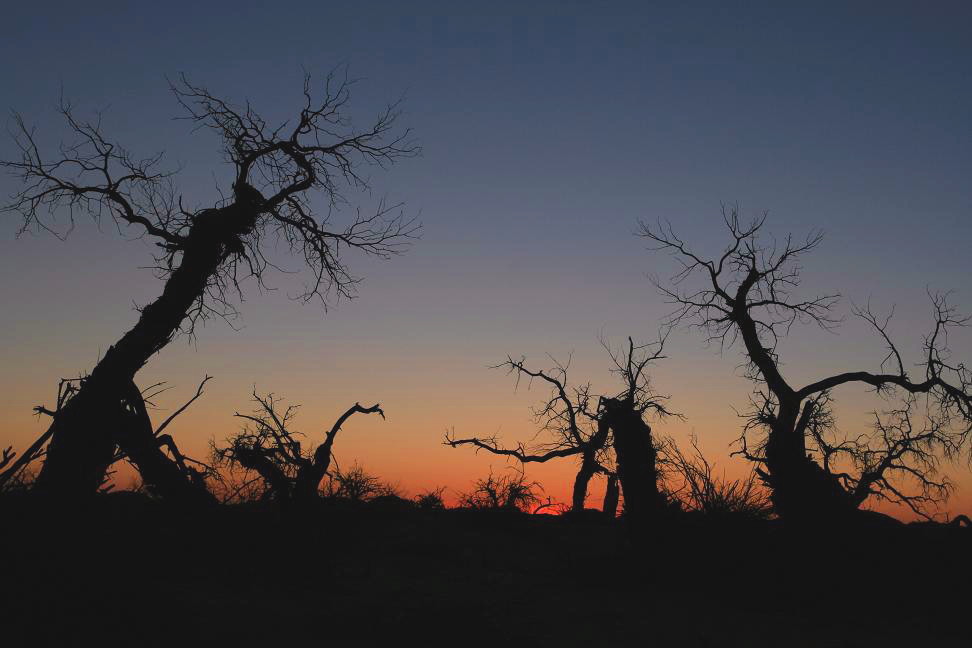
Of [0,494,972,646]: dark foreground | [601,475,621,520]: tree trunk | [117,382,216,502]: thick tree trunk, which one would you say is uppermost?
[601,475,621,520]: tree trunk

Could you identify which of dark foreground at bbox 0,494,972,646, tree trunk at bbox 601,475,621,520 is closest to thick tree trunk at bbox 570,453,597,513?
tree trunk at bbox 601,475,621,520

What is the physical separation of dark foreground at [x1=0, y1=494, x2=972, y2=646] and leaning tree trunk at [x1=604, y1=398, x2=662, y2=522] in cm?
39

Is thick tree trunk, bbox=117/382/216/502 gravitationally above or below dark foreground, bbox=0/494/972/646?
above

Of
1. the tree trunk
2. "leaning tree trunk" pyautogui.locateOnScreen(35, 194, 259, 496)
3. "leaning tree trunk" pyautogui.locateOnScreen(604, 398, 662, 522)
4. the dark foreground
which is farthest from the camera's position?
the tree trunk

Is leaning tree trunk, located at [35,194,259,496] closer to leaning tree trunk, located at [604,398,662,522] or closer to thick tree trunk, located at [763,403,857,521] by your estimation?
leaning tree trunk, located at [604,398,662,522]

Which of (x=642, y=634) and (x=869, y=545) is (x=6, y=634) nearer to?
(x=642, y=634)

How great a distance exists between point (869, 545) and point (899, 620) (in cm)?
152

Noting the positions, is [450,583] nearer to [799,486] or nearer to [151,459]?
[151,459]

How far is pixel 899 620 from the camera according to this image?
6.42m

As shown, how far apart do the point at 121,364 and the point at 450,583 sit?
476 centimetres

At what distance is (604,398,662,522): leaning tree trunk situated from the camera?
8289 mm

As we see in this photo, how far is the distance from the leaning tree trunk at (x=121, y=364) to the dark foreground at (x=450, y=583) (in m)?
0.56

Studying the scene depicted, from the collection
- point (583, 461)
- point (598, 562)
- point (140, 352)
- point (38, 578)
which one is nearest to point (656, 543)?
point (598, 562)

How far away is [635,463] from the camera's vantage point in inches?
333
